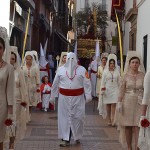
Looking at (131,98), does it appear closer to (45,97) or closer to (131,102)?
(131,102)

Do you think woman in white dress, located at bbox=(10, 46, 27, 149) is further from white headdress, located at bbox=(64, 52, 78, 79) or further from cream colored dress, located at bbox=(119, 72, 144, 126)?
cream colored dress, located at bbox=(119, 72, 144, 126)

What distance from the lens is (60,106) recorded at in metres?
10.5

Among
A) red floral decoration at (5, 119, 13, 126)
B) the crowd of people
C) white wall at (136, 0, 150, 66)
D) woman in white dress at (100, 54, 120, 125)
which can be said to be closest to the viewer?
red floral decoration at (5, 119, 13, 126)

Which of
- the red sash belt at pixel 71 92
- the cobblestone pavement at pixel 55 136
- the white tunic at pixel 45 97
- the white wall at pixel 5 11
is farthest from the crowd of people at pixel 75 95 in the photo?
the white wall at pixel 5 11

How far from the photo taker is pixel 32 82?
14.4 metres

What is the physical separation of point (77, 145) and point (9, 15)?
1278 cm

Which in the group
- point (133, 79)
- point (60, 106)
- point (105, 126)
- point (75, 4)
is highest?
point (75, 4)

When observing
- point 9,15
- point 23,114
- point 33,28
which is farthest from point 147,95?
point 33,28

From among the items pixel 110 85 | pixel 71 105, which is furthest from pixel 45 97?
pixel 71 105

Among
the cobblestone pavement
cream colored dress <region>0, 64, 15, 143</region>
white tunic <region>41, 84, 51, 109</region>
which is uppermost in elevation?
cream colored dress <region>0, 64, 15, 143</region>

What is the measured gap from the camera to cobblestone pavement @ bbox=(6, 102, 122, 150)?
32.9ft

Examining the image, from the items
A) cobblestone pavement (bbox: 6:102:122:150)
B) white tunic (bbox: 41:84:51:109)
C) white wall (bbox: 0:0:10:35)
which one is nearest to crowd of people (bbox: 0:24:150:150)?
cobblestone pavement (bbox: 6:102:122:150)

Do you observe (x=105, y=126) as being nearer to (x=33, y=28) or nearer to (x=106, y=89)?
(x=106, y=89)

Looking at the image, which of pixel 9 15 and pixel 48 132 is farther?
pixel 9 15
